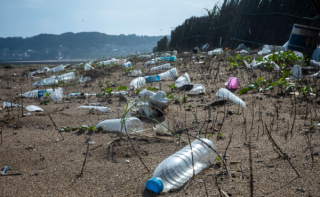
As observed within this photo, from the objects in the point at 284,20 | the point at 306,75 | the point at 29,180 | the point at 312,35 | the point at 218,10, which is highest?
the point at 218,10

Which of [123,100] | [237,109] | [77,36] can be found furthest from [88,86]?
[77,36]

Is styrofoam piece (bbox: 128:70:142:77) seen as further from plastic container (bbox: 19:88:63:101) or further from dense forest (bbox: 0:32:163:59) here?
dense forest (bbox: 0:32:163:59)

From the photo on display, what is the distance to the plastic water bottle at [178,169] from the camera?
1026 mm

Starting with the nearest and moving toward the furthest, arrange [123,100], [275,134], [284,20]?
[275,134] < [123,100] < [284,20]

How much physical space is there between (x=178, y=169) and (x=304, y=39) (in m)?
3.86

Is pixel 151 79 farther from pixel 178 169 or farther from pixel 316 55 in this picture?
pixel 178 169

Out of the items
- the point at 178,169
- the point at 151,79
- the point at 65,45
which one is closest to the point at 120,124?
the point at 178,169

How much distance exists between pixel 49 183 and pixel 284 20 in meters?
5.85

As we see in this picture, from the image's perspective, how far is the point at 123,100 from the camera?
289 cm

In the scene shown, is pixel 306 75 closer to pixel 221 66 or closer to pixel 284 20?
pixel 221 66

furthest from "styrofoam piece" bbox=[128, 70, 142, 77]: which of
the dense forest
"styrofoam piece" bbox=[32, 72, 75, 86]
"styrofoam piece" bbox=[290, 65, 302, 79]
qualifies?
the dense forest

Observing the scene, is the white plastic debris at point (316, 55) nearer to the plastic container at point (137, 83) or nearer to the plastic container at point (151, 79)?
the plastic container at point (151, 79)

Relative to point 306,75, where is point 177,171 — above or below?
below

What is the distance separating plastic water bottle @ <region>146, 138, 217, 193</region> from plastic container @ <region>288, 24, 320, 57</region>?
3.57 metres
